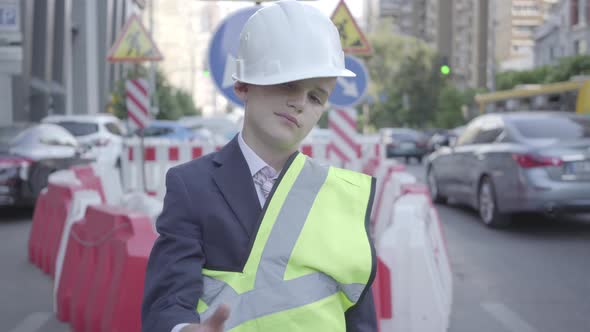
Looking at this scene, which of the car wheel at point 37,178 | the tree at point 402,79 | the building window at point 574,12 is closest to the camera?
the car wheel at point 37,178

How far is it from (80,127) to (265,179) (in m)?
18.7

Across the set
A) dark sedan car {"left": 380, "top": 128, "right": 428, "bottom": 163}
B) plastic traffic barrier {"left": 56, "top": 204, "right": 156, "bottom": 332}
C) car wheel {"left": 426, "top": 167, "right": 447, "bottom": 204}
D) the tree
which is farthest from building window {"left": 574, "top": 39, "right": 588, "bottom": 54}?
plastic traffic barrier {"left": 56, "top": 204, "right": 156, "bottom": 332}

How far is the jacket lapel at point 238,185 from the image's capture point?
192 cm

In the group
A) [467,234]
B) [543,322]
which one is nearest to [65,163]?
[467,234]

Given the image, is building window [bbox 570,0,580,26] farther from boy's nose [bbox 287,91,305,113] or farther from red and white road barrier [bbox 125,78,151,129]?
boy's nose [bbox 287,91,305,113]

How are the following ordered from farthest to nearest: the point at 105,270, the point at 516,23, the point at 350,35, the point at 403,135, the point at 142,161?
the point at 516,23, the point at 403,135, the point at 142,161, the point at 350,35, the point at 105,270

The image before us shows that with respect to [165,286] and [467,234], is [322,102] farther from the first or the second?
[467,234]

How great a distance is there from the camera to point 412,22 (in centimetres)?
15250

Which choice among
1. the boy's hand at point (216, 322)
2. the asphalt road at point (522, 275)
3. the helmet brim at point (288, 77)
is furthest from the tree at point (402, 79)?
the boy's hand at point (216, 322)

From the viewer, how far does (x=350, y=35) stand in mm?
11680

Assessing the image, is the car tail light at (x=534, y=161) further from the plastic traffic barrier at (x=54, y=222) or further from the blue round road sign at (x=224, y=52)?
the plastic traffic barrier at (x=54, y=222)

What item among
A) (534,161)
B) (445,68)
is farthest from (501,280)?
(445,68)

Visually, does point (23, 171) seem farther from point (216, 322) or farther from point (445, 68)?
point (445, 68)

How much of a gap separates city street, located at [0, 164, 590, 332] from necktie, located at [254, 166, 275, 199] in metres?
4.08
